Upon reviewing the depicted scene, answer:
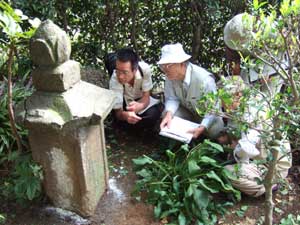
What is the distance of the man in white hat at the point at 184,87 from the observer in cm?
349

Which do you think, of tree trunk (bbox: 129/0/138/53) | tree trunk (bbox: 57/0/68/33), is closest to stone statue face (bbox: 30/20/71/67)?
tree trunk (bbox: 57/0/68/33)

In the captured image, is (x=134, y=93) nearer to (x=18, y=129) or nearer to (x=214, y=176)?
(x=18, y=129)

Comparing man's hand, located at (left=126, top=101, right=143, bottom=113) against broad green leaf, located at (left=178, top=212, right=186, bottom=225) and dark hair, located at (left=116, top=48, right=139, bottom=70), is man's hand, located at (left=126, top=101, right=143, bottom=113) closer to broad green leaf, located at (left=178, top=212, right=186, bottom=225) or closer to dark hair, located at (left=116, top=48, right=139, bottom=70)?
dark hair, located at (left=116, top=48, right=139, bottom=70)

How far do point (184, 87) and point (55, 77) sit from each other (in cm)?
141

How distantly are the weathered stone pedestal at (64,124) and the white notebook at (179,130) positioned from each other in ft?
2.17

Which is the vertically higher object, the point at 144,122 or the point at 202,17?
the point at 202,17

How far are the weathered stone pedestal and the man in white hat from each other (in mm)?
754

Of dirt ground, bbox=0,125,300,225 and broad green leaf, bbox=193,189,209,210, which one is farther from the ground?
broad green leaf, bbox=193,189,209,210

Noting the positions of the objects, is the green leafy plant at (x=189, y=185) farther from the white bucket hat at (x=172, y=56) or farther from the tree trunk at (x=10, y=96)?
the tree trunk at (x=10, y=96)

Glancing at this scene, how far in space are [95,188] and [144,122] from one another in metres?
1.13

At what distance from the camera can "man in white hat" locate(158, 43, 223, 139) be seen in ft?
11.5

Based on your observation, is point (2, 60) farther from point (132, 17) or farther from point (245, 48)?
point (245, 48)

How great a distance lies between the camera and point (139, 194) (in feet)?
11.0

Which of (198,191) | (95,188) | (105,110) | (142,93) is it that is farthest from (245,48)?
(142,93)
